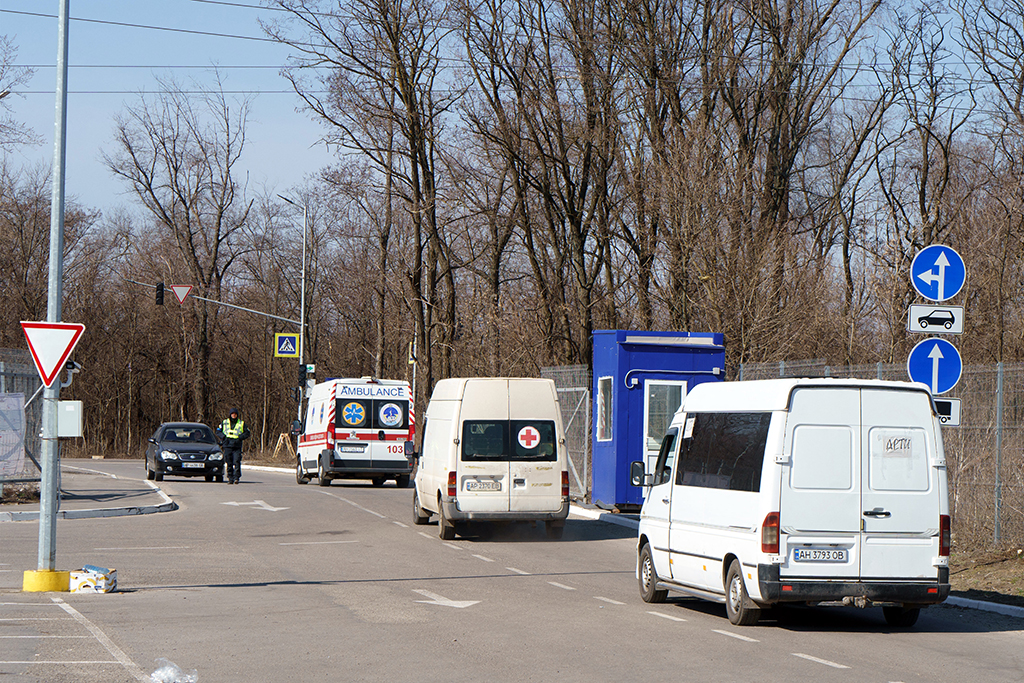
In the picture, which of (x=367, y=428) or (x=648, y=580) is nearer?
(x=648, y=580)

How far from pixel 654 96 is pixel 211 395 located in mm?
43565

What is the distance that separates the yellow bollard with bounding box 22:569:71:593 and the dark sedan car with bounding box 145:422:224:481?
21.2 m

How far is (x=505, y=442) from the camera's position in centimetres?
1983

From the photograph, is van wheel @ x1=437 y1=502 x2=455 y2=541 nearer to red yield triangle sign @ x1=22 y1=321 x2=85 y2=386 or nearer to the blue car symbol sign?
red yield triangle sign @ x1=22 y1=321 x2=85 y2=386

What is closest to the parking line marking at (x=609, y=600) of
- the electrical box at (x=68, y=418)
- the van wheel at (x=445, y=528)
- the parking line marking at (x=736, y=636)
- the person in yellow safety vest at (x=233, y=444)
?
the parking line marking at (x=736, y=636)

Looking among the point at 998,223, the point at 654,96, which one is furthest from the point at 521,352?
the point at 998,223

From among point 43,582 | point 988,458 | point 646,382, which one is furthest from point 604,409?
point 43,582

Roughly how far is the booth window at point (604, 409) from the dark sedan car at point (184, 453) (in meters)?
14.4

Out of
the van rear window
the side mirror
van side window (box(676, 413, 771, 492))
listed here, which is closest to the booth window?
the van rear window

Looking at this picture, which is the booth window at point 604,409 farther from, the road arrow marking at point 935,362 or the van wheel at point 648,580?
the road arrow marking at point 935,362

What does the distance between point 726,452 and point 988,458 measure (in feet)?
19.3

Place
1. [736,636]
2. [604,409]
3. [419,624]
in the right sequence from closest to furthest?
[736,636], [419,624], [604,409]

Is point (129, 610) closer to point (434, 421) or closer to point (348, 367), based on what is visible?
point (434, 421)

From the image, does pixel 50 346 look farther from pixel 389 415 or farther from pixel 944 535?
pixel 389 415
